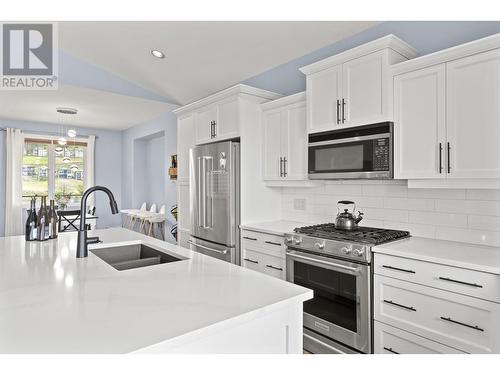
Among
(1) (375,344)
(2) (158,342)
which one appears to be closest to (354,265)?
(1) (375,344)

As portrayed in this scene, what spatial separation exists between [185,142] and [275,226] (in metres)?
1.83

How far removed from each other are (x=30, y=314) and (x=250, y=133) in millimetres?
2679

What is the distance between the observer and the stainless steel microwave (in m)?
2.36

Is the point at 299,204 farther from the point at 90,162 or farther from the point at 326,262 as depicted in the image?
the point at 90,162

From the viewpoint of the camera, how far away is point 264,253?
3068 millimetres

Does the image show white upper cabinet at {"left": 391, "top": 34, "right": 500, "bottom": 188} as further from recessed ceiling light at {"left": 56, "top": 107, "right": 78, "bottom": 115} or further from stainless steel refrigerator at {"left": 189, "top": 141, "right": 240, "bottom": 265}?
recessed ceiling light at {"left": 56, "top": 107, "right": 78, "bottom": 115}

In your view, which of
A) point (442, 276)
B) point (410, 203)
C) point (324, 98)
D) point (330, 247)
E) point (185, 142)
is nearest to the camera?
point (442, 276)

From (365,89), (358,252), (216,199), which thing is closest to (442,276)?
(358,252)

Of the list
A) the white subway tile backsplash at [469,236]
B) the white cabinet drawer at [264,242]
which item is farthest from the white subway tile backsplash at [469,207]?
the white cabinet drawer at [264,242]

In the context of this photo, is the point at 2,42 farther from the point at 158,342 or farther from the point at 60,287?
the point at 158,342

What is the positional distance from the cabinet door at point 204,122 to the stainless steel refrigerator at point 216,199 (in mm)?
172

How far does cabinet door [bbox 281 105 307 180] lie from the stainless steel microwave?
0.70 feet

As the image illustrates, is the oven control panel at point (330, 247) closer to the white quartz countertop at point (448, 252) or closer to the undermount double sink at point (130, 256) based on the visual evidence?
the white quartz countertop at point (448, 252)

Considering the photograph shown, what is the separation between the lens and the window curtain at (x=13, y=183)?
6.41m
